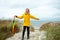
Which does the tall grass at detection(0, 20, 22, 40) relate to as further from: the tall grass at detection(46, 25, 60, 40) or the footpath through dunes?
the tall grass at detection(46, 25, 60, 40)

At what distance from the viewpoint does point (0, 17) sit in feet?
11.6

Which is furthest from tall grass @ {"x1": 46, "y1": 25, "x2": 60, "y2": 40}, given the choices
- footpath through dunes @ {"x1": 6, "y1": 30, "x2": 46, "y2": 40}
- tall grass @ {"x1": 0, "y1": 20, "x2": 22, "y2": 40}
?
tall grass @ {"x1": 0, "y1": 20, "x2": 22, "y2": 40}

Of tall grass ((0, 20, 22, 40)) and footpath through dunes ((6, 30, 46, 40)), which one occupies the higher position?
tall grass ((0, 20, 22, 40))

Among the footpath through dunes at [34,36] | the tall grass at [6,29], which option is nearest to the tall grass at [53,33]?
the footpath through dunes at [34,36]

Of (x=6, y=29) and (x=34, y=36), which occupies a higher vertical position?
(x=6, y=29)

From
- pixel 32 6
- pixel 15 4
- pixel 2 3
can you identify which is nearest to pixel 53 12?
pixel 32 6

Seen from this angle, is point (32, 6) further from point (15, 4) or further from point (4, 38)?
point (4, 38)

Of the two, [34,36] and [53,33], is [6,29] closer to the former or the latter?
[34,36]

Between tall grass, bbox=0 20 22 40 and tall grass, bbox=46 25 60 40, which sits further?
tall grass, bbox=0 20 22 40

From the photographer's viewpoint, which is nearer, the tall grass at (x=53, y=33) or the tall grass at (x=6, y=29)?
the tall grass at (x=53, y=33)

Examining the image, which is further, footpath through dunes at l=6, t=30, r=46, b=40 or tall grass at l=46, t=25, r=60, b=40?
footpath through dunes at l=6, t=30, r=46, b=40

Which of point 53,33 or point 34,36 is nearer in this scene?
point 53,33

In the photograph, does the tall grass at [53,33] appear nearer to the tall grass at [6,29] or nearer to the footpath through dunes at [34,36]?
the footpath through dunes at [34,36]

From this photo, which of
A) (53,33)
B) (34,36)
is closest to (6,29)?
(34,36)
